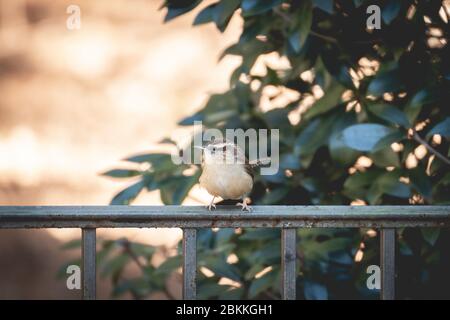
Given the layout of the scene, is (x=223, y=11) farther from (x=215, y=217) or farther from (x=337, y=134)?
(x=215, y=217)

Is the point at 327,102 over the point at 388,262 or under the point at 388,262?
over

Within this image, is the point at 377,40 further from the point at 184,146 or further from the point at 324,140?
the point at 184,146

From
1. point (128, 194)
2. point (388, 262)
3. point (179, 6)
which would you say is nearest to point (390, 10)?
point (179, 6)

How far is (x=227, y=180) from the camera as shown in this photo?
1.99 metres

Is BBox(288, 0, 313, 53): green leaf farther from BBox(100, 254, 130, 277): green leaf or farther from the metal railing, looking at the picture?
BBox(100, 254, 130, 277): green leaf

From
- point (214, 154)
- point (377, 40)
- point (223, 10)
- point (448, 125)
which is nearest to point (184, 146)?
point (214, 154)

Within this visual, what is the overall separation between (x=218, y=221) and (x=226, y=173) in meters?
0.48

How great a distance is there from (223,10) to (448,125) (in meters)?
0.70

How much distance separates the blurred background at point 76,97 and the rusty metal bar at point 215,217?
9.56ft

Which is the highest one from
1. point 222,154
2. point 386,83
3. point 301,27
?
point 301,27

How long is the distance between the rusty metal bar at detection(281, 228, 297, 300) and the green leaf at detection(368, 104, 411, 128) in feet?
1.93

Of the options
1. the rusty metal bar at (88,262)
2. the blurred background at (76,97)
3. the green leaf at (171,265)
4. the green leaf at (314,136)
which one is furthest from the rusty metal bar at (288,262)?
the blurred background at (76,97)

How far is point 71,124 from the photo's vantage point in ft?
14.8
